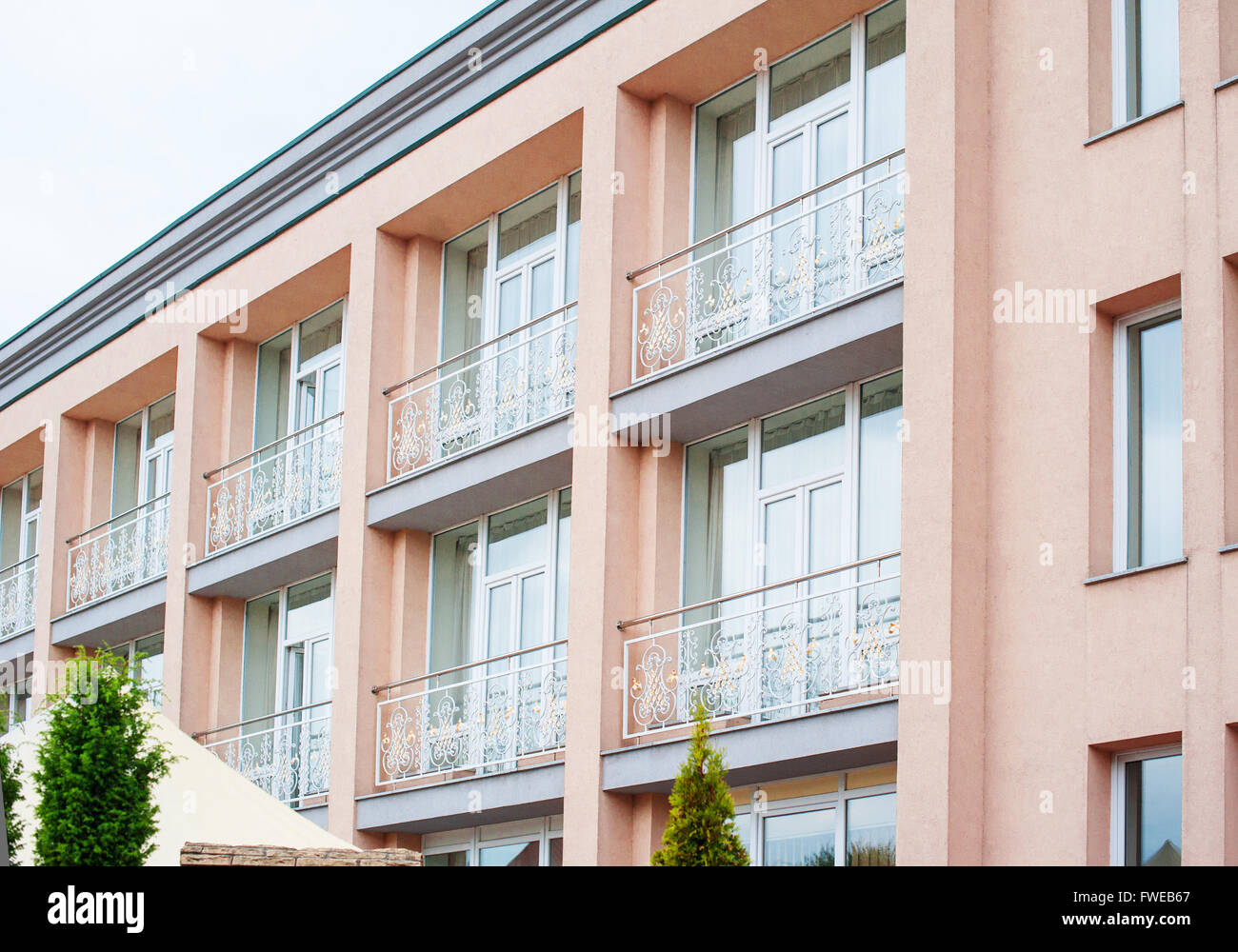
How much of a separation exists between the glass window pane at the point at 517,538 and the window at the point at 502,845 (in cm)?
257

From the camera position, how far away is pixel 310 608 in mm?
20734

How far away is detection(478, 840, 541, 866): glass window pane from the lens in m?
16.7

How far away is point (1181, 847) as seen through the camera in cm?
1078

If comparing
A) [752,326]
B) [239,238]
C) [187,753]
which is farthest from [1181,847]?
[239,238]

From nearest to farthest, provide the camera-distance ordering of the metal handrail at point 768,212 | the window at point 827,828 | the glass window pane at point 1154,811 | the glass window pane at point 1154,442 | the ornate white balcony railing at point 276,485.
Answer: the glass window pane at point 1154,811
the glass window pane at point 1154,442
the window at point 827,828
the metal handrail at point 768,212
the ornate white balcony railing at point 276,485

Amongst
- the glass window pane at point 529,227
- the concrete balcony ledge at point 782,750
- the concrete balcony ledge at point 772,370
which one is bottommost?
the concrete balcony ledge at point 782,750

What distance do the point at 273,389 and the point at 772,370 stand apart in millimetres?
9788

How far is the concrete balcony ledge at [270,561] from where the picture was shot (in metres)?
19.3

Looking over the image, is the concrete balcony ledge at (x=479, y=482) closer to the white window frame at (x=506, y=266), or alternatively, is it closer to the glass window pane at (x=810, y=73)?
the white window frame at (x=506, y=266)

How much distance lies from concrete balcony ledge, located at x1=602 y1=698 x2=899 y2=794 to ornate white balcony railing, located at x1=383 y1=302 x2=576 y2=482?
343 cm

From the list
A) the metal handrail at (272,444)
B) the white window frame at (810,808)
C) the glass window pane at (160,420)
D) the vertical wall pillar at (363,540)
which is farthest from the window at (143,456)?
the white window frame at (810,808)

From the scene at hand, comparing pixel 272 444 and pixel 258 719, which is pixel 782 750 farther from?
pixel 272 444

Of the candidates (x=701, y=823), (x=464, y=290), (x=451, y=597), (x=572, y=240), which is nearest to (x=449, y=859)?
(x=451, y=597)
